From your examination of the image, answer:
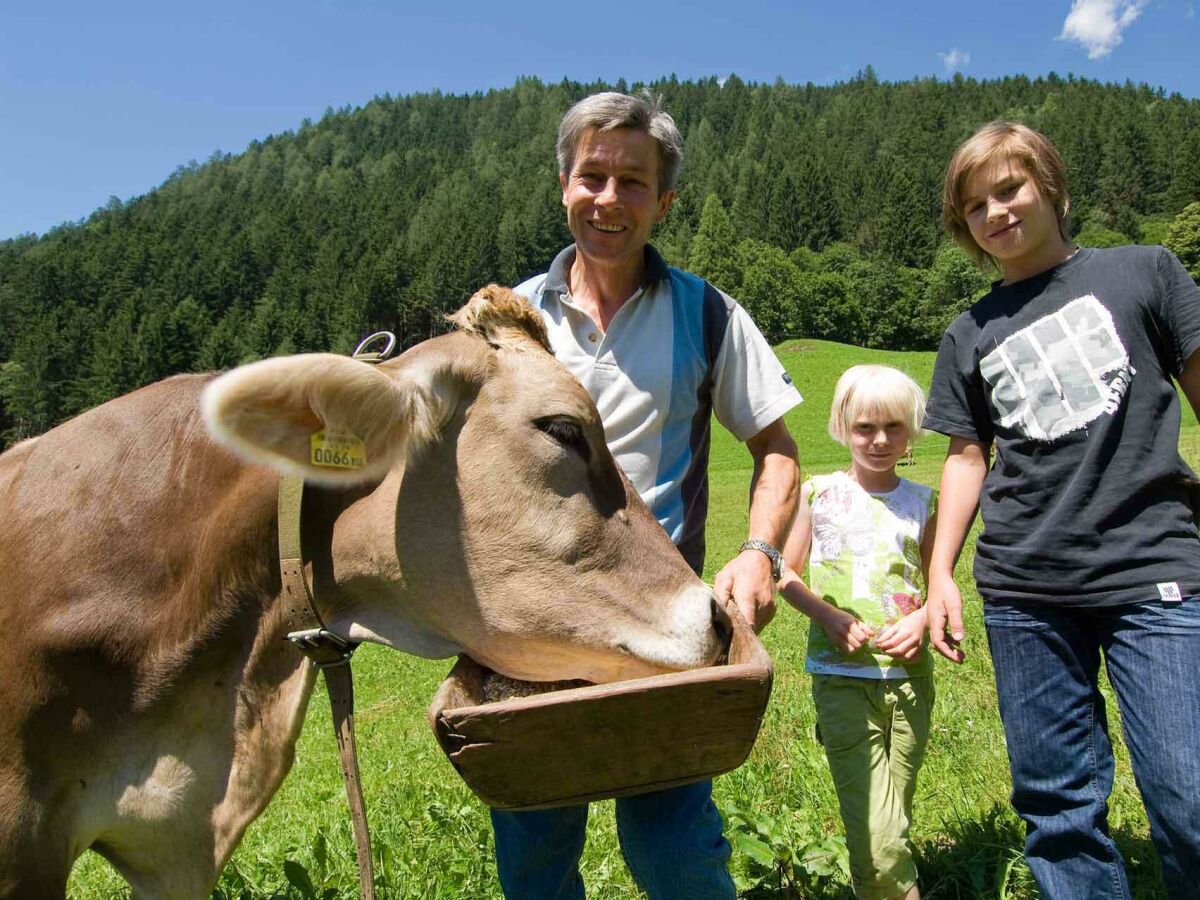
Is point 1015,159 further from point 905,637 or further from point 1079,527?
point 905,637

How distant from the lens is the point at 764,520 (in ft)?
8.94

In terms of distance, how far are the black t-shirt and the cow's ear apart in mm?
1870

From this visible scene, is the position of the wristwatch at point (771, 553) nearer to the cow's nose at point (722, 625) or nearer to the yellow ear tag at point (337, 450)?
the cow's nose at point (722, 625)

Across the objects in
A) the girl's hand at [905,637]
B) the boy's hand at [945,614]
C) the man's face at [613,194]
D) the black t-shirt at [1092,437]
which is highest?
the man's face at [613,194]

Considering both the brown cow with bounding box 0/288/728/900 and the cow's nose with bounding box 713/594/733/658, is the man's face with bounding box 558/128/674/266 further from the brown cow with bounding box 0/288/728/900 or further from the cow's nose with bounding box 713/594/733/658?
the cow's nose with bounding box 713/594/733/658

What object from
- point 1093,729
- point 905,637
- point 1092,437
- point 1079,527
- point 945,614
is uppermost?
point 1092,437

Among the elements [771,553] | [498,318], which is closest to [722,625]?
[771,553]

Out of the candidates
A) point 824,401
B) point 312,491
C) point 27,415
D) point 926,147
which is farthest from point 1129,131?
point 312,491

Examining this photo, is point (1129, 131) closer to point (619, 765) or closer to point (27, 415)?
point (27, 415)

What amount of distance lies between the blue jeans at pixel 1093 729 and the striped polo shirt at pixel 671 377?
3.45 ft

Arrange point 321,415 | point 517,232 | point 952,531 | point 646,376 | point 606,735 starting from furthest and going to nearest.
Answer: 1. point 517,232
2. point 952,531
3. point 646,376
4. point 321,415
5. point 606,735

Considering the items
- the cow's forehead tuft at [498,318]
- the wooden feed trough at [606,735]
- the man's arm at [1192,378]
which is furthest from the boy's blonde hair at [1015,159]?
the wooden feed trough at [606,735]

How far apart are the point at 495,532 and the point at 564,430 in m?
0.30

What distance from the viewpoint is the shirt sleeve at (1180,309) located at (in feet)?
8.43
